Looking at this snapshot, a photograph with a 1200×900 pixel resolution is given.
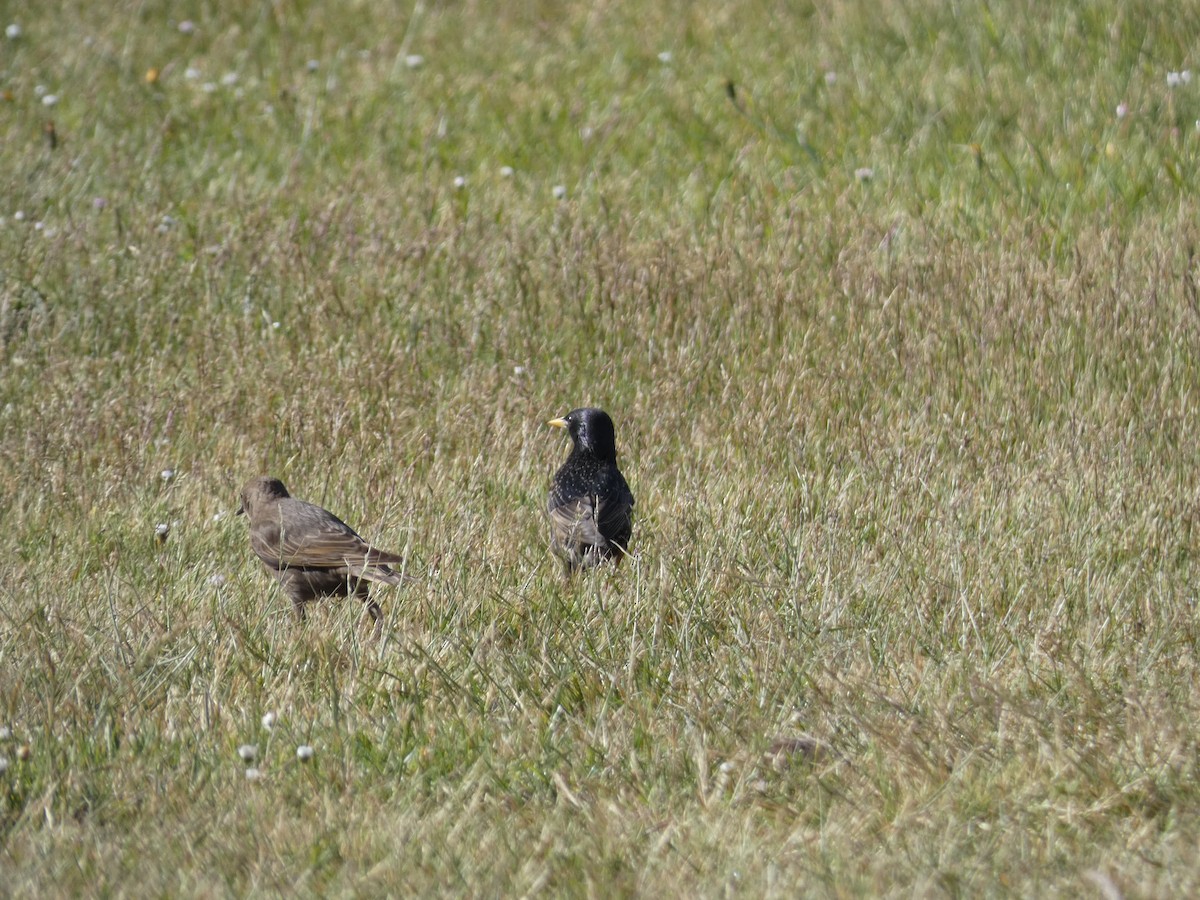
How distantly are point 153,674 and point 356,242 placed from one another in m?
4.43

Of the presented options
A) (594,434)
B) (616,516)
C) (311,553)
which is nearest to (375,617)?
(311,553)

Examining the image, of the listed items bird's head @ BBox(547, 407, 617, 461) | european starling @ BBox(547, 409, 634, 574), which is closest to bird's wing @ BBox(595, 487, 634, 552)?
european starling @ BBox(547, 409, 634, 574)

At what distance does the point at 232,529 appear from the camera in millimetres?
5797

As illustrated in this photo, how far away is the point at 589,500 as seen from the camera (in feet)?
18.0

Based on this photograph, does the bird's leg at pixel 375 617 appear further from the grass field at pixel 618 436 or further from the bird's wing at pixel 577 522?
the bird's wing at pixel 577 522

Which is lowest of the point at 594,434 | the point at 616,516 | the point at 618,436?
the point at 618,436

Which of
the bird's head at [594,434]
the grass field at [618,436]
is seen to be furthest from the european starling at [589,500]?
the grass field at [618,436]

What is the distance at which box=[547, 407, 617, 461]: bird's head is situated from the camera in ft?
19.5

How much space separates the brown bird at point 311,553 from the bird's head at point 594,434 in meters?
1.10

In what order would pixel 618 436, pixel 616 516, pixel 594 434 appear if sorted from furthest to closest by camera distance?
pixel 618 436, pixel 594 434, pixel 616 516

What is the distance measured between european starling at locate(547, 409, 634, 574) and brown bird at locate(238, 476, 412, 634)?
0.69 meters

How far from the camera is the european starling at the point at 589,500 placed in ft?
17.6

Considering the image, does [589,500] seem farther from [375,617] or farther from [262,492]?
[262,492]

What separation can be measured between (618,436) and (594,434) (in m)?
0.75
